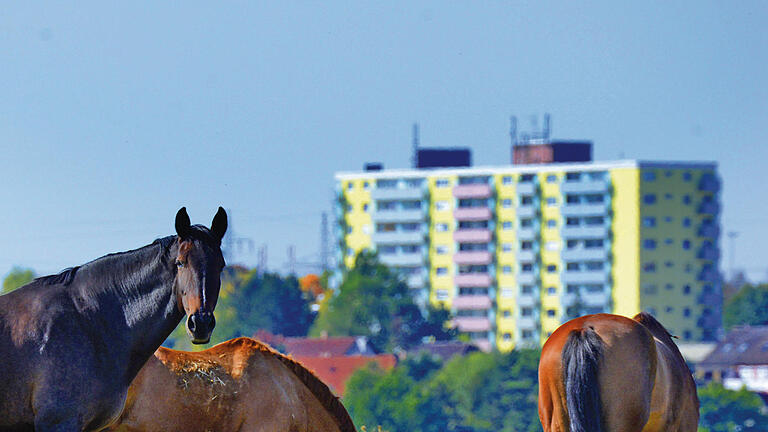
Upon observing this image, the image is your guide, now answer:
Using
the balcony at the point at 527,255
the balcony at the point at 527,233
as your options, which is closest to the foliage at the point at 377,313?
the balcony at the point at 527,255

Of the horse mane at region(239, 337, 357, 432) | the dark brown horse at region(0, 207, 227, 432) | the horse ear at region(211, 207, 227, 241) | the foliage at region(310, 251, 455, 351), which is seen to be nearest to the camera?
the dark brown horse at region(0, 207, 227, 432)

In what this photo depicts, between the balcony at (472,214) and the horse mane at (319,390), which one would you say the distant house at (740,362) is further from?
the horse mane at (319,390)

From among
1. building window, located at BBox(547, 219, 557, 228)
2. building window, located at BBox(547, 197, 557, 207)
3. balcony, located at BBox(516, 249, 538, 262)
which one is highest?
building window, located at BBox(547, 197, 557, 207)

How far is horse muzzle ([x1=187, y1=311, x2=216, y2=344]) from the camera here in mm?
9898

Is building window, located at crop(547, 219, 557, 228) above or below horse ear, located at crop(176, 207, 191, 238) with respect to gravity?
below

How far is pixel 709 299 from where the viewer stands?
189m

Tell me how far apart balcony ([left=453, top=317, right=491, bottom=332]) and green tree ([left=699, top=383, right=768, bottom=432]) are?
57.5 metres

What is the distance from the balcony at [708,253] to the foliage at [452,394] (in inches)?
1906

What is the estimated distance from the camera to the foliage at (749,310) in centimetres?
19225

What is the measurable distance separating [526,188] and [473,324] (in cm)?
1788

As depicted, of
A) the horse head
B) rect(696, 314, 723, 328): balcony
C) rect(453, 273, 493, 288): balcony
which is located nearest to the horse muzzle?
the horse head

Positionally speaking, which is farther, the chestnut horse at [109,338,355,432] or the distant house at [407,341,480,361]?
the distant house at [407,341,480,361]

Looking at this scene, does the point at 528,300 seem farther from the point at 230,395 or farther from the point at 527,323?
the point at 230,395

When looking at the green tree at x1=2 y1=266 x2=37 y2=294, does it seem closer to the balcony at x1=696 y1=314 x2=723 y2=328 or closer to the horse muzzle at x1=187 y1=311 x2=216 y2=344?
the balcony at x1=696 y1=314 x2=723 y2=328
